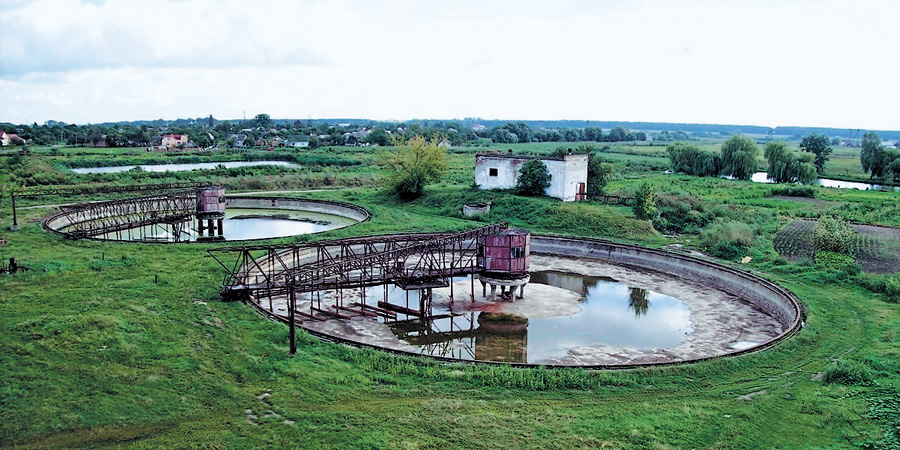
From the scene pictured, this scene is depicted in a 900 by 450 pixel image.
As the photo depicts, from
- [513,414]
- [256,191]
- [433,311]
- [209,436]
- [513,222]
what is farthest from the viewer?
[256,191]

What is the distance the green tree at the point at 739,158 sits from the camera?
281 ft

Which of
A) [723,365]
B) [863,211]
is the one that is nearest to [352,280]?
[723,365]

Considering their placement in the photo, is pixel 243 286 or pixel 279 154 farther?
pixel 279 154

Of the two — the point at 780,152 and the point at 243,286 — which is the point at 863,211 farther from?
the point at 243,286

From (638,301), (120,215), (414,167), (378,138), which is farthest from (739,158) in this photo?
(378,138)

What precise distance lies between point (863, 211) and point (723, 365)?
141 ft

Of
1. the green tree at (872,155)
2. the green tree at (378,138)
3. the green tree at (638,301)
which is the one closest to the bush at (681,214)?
the green tree at (638,301)

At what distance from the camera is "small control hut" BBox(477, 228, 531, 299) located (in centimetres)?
3009

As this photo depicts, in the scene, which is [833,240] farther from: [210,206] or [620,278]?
[210,206]

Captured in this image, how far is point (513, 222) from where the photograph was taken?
157ft

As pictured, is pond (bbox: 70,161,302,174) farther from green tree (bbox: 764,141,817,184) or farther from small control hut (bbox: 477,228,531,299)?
green tree (bbox: 764,141,817,184)

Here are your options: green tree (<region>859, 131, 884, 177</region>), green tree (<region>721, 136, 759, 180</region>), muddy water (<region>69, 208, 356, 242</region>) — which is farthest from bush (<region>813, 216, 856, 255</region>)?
green tree (<region>859, 131, 884, 177</region>)

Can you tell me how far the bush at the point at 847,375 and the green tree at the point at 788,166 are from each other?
7101 cm

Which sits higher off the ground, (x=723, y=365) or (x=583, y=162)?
(x=583, y=162)
